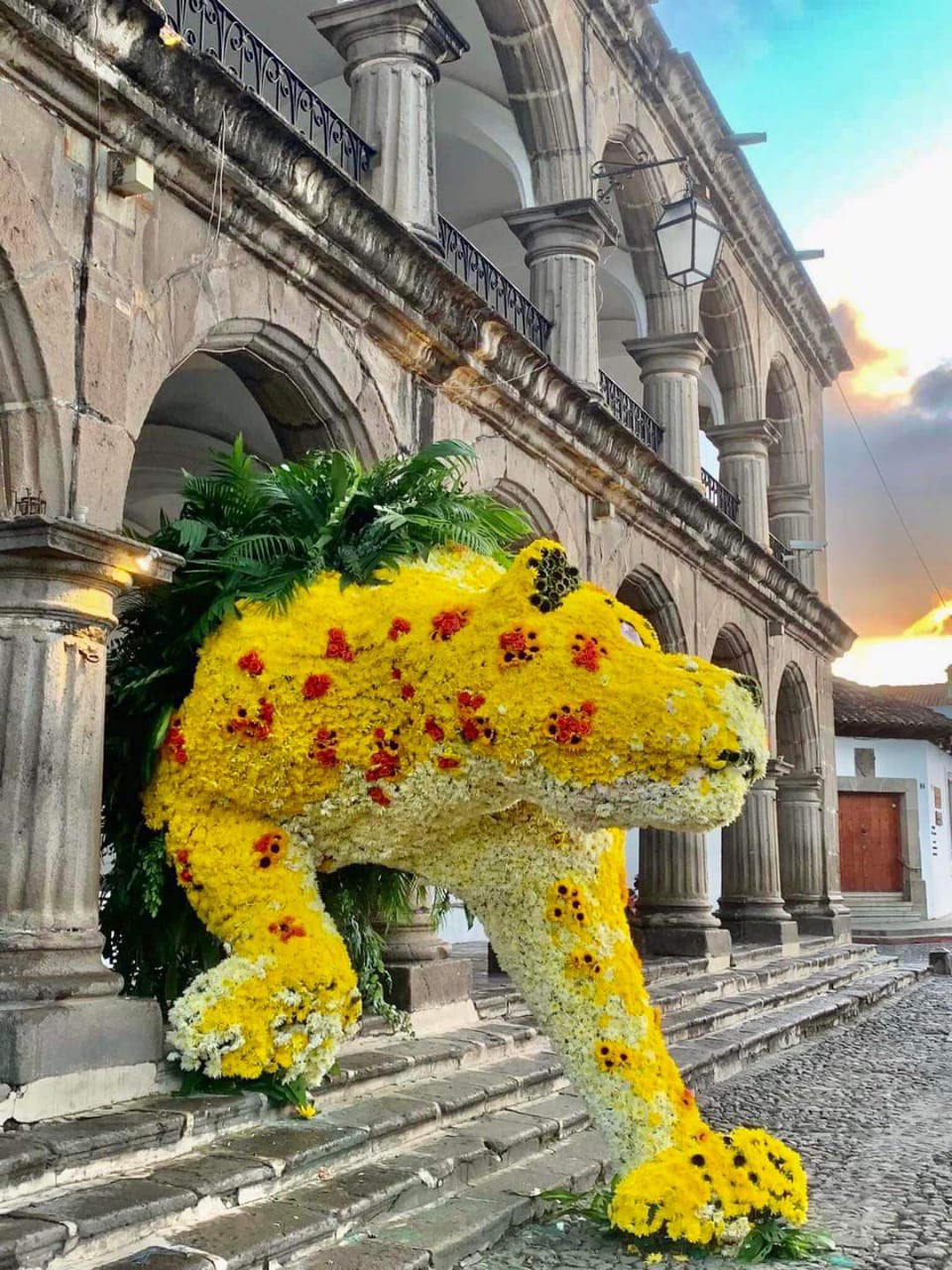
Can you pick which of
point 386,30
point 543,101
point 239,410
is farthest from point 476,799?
point 543,101

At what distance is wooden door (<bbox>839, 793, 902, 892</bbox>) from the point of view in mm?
24375

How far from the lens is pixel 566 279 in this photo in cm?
948

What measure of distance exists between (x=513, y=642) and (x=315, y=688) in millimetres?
710

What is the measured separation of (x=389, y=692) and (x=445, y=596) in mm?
379

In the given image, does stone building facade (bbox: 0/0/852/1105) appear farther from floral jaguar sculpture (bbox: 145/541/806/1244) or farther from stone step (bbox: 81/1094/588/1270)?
stone step (bbox: 81/1094/588/1270)

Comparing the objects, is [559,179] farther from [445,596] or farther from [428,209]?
[445,596]

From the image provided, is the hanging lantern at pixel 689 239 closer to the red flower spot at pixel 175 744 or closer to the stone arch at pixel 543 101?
the stone arch at pixel 543 101

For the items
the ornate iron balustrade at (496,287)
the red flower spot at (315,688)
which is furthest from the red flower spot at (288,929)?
the ornate iron balustrade at (496,287)

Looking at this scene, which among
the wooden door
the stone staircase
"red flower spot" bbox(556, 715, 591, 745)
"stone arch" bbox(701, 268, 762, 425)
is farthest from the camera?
the wooden door

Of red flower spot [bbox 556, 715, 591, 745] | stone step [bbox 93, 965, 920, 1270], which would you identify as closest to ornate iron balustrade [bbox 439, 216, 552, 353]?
red flower spot [bbox 556, 715, 591, 745]

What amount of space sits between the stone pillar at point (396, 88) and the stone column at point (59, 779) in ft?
12.3

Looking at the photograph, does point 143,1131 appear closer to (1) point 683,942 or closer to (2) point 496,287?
(2) point 496,287

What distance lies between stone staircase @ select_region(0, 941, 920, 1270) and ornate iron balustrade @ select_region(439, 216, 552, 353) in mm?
4760

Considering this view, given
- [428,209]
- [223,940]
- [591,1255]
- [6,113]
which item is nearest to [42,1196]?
[223,940]
